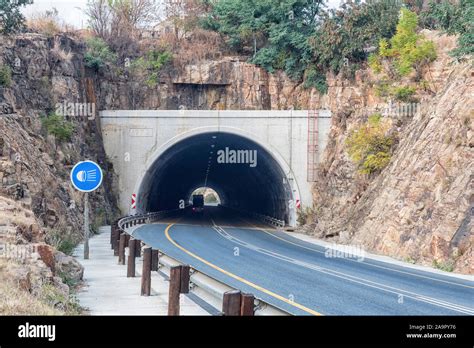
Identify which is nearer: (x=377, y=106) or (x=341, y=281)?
(x=341, y=281)

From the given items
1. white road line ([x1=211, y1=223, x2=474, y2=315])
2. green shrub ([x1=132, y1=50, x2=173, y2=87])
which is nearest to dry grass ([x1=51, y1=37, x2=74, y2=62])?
green shrub ([x1=132, y1=50, x2=173, y2=87])

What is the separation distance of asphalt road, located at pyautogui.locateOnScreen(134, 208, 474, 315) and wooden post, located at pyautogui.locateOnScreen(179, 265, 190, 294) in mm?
2119

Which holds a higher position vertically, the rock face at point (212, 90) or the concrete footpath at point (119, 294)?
the rock face at point (212, 90)

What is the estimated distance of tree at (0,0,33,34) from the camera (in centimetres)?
3225

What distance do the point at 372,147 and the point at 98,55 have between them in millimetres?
19705

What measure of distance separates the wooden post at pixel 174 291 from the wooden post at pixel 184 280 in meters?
0.08

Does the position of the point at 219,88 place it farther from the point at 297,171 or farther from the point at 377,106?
the point at 377,106

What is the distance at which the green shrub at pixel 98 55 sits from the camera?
137 feet

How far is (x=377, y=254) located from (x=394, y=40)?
15.7 m

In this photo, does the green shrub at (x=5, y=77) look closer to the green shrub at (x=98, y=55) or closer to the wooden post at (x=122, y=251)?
the green shrub at (x=98, y=55)

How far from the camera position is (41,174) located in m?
25.3
